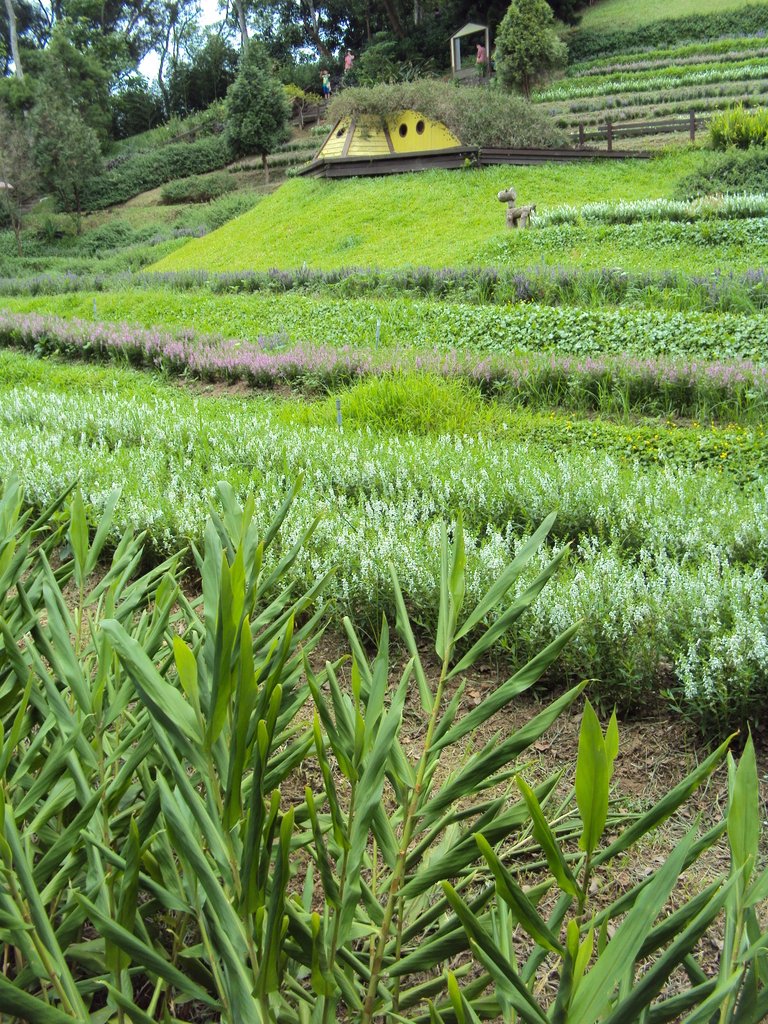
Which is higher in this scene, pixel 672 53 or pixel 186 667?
pixel 672 53

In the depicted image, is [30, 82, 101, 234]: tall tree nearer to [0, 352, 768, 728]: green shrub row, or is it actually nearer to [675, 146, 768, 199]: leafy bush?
[675, 146, 768, 199]: leafy bush

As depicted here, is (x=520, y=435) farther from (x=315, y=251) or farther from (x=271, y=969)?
(x=315, y=251)

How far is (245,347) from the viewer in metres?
10.8

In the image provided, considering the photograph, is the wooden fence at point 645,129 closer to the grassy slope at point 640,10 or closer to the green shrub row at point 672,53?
the green shrub row at point 672,53

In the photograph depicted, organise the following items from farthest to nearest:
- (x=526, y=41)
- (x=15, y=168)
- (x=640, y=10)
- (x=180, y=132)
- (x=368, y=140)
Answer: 1. (x=180, y=132)
2. (x=640, y=10)
3. (x=15, y=168)
4. (x=526, y=41)
5. (x=368, y=140)

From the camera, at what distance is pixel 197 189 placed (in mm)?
38250

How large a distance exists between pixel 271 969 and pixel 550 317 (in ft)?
33.7

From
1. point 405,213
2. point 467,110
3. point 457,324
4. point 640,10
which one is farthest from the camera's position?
point 640,10

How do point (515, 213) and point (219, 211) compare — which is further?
point (219, 211)

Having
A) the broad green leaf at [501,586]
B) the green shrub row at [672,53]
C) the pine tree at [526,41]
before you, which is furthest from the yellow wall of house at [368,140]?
the broad green leaf at [501,586]

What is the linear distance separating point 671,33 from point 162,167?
2979 cm

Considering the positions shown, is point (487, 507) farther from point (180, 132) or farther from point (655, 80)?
point (180, 132)

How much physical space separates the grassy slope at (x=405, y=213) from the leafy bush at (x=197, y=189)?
52.5 ft

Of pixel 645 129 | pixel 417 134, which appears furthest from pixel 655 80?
pixel 417 134
